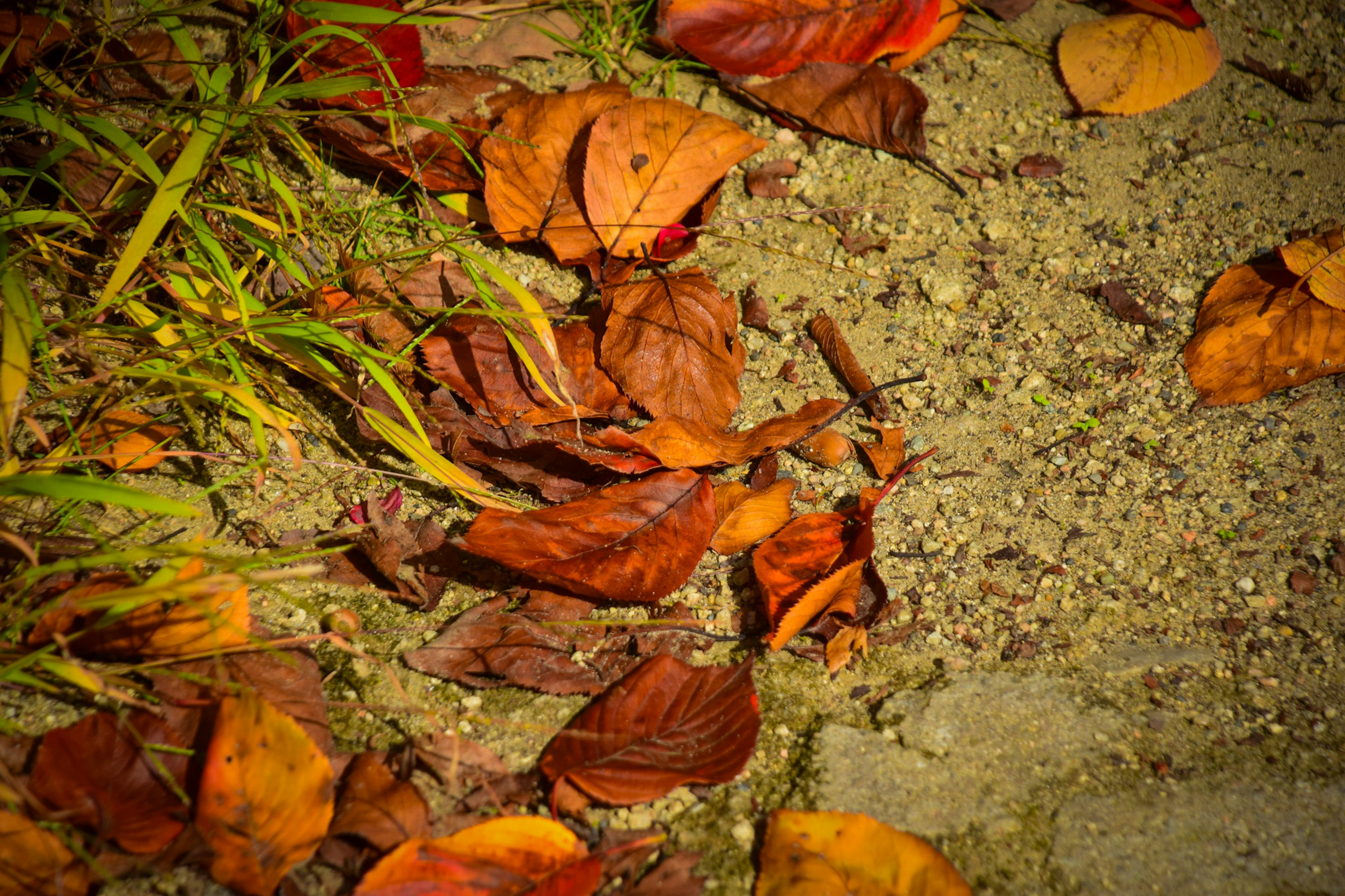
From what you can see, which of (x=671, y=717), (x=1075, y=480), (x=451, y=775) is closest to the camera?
(x=451, y=775)

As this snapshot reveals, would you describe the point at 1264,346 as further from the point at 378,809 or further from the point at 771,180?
the point at 378,809

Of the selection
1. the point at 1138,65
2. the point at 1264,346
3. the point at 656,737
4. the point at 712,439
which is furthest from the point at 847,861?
the point at 1138,65

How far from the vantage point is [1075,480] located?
1667mm

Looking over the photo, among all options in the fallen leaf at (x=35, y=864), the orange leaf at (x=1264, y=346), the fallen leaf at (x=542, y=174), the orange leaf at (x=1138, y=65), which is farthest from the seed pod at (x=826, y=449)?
the fallen leaf at (x=35, y=864)

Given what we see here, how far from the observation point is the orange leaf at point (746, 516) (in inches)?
62.8

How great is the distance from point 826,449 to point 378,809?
105 cm

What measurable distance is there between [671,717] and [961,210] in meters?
1.44

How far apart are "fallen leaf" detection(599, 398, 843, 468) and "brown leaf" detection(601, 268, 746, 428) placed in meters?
0.04

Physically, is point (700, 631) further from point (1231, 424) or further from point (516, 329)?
point (1231, 424)

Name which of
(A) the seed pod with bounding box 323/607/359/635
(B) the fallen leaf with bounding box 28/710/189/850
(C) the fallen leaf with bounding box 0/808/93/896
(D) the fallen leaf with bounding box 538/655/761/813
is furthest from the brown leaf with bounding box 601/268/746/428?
(C) the fallen leaf with bounding box 0/808/93/896

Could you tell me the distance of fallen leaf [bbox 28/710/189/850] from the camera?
3.81 ft

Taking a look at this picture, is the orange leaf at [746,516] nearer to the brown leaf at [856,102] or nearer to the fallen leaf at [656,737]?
the fallen leaf at [656,737]

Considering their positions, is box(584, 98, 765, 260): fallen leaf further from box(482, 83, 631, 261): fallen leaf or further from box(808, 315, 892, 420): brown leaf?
box(808, 315, 892, 420): brown leaf

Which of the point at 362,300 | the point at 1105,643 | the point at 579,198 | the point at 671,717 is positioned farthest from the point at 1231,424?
the point at 362,300
